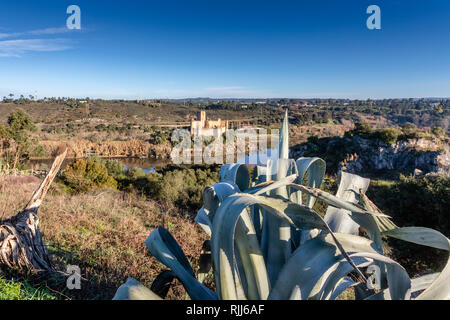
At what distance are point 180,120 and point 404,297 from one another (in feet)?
120

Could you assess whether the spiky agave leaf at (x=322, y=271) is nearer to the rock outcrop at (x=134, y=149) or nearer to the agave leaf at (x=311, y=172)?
the agave leaf at (x=311, y=172)

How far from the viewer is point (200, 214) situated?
1.44m

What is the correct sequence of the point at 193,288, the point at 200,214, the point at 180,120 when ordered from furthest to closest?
the point at 180,120
the point at 200,214
the point at 193,288

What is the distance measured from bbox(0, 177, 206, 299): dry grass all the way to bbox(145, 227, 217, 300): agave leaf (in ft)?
2.37

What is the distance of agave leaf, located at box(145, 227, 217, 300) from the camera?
104cm

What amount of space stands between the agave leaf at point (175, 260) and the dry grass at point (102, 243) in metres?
0.72

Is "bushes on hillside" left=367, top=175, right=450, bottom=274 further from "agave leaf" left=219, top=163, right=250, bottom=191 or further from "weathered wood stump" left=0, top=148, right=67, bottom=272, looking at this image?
"weathered wood stump" left=0, top=148, right=67, bottom=272

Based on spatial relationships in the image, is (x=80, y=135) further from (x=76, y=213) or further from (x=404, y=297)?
(x=404, y=297)

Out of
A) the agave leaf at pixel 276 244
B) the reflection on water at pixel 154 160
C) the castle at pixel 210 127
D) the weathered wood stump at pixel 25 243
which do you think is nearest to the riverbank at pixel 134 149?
the reflection on water at pixel 154 160

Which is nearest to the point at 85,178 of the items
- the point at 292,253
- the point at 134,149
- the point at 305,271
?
the point at 292,253

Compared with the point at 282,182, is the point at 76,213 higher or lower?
lower

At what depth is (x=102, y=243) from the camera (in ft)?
8.70

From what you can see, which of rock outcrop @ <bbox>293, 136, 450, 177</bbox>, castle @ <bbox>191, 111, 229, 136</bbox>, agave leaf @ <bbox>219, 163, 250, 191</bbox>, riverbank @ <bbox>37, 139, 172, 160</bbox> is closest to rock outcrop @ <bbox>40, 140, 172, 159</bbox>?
riverbank @ <bbox>37, 139, 172, 160</bbox>

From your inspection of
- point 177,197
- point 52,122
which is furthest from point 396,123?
point 52,122
